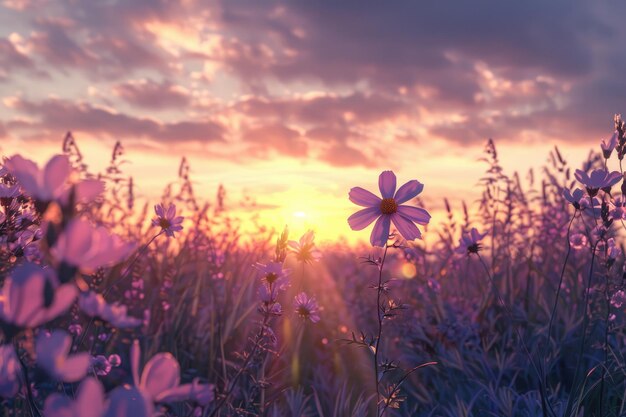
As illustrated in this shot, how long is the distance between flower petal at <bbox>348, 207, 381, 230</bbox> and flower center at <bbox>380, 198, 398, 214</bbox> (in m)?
0.03

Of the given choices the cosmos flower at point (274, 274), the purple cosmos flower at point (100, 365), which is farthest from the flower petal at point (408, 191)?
the purple cosmos flower at point (100, 365)

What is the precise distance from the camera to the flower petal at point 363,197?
2033mm

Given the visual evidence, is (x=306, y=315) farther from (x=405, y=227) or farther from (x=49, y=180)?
(x=49, y=180)

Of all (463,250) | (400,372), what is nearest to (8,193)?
(463,250)

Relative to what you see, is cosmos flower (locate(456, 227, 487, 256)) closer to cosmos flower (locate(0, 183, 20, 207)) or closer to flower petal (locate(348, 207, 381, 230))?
flower petal (locate(348, 207, 381, 230))

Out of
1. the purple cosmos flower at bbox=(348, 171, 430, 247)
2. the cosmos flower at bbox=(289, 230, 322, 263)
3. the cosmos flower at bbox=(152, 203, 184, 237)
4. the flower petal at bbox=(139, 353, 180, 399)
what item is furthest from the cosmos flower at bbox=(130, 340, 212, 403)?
the cosmos flower at bbox=(289, 230, 322, 263)

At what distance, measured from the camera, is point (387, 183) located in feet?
6.59

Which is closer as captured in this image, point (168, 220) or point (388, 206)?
point (388, 206)

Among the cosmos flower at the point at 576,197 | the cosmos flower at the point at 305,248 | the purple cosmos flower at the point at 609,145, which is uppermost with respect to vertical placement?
the purple cosmos flower at the point at 609,145

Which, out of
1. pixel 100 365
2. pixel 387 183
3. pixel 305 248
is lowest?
pixel 100 365

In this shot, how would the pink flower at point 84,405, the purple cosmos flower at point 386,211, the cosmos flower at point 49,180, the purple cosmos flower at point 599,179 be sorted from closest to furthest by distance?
the pink flower at point 84,405 < the cosmos flower at point 49,180 < the purple cosmos flower at point 386,211 < the purple cosmos flower at point 599,179

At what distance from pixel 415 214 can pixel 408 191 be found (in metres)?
0.08

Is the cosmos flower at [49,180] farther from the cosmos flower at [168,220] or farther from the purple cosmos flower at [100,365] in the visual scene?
the cosmos flower at [168,220]

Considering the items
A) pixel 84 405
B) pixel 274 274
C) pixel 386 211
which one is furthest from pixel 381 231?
pixel 84 405
